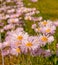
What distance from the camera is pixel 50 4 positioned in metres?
5.07

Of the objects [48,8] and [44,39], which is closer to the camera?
[44,39]

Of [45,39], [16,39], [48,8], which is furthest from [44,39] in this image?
[48,8]

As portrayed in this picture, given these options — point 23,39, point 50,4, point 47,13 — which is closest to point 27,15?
point 23,39

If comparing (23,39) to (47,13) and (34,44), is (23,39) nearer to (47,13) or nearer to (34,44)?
(34,44)

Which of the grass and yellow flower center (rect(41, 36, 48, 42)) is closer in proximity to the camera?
yellow flower center (rect(41, 36, 48, 42))

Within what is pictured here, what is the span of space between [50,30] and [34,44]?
26cm

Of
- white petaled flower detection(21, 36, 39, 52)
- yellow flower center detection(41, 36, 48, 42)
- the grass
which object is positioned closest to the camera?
white petaled flower detection(21, 36, 39, 52)

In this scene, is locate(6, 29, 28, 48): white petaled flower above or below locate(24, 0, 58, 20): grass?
above

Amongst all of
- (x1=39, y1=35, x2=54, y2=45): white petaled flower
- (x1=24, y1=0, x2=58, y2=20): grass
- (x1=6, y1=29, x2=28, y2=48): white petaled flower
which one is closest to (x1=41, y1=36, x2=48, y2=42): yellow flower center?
(x1=39, y1=35, x2=54, y2=45): white petaled flower

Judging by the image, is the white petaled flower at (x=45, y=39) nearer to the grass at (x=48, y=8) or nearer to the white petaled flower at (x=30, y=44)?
the white petaled flower at (x=30, y=44)

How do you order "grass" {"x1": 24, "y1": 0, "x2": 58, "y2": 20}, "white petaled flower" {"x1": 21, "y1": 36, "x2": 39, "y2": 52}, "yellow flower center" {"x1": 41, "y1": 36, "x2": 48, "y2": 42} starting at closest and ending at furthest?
"white petaled flower" {"x1": 21, "y1": 36, "x2": 39, "y2": 52} < "yellow flower center" {"x1": 41, "y1": 36, "x2": 48, "y2": 42} < "grass" {"x1": 24, "y1": 0, "x2": 58, "y2": 20}

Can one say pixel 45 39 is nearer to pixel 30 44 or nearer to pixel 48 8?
pixel 30 44

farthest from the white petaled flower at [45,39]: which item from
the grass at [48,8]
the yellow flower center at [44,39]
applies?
the grass at [48,8]

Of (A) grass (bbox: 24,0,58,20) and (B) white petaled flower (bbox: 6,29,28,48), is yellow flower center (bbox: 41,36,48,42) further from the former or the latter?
(A) grass (bbox: 24,0,58,20)
